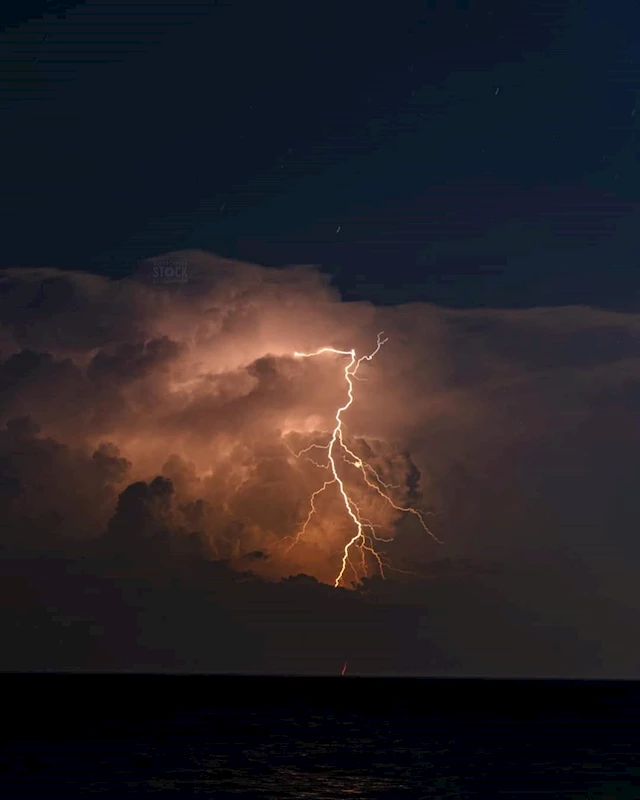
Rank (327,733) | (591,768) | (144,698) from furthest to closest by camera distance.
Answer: (144,698) → (327,733) → (591,768)

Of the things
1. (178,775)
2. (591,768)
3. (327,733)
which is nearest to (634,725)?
(327,733)

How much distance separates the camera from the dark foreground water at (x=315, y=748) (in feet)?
49.5

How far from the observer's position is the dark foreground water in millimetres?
15094

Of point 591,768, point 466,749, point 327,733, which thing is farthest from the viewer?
point 327,733

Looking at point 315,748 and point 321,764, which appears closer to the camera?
point 321,764

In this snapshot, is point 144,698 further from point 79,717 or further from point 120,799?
point 120,799

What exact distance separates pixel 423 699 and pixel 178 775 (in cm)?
1957

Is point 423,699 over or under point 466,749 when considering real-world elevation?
over

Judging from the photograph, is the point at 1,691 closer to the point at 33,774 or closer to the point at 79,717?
the point at 79,717

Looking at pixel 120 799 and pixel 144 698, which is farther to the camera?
pixel 144 698

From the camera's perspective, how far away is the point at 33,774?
15.8m

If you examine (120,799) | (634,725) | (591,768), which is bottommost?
(120,799)

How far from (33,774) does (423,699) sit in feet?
66.0

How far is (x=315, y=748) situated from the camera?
19453 mm
